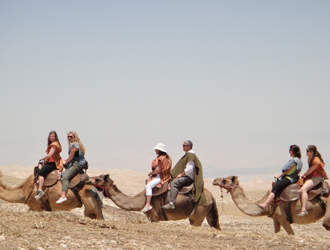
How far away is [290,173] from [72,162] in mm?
6020

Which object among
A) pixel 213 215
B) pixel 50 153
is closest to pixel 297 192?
pixel 213 215

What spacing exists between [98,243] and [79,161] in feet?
14.2

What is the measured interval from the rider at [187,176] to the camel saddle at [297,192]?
221cm

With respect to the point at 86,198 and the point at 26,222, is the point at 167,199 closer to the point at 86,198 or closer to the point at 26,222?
the point at 86,198

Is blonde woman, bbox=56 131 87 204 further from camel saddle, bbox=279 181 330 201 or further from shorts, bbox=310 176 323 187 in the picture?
shorts, bbox=310 176 323 187

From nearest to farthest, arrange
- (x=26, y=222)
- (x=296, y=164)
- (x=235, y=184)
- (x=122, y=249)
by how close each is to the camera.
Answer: (x=122, y=249), (x=26, y=222), (x=296, y=164), (x=235, y=184)

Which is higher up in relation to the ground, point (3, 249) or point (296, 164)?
point (296, 164)

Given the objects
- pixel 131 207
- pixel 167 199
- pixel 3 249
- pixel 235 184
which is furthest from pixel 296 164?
pixel 3 249

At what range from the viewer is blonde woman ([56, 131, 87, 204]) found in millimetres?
12359

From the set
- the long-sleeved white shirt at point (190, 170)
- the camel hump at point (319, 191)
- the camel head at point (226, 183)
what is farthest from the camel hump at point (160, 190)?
the camel hump at point (319, 191)

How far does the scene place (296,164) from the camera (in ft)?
40.3

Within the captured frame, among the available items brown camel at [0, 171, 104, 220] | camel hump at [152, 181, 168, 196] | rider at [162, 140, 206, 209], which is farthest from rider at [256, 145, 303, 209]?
brown camel at [0, 171, 104, 220]

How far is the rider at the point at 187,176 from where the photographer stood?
12172 millimetres

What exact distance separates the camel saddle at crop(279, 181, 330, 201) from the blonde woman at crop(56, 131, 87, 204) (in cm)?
561
